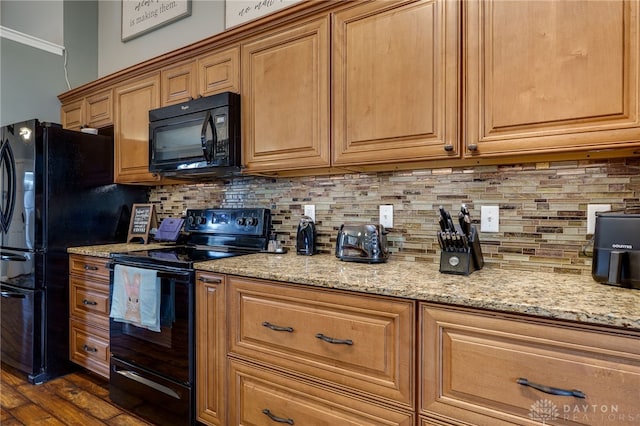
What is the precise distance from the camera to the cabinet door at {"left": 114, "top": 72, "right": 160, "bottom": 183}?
259 centimetres

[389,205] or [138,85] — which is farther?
[138,85]

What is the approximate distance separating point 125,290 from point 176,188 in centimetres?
113

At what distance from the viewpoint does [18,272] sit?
2564 mm

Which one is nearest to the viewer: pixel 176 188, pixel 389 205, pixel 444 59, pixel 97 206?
pixel 444 59

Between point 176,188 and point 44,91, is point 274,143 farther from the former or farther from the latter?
point 44,91

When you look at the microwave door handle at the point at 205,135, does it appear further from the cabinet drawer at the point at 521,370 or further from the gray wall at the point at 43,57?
the gray wall at the point at 43,57

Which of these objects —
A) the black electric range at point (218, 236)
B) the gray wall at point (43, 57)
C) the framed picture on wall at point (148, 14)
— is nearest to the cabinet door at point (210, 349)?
the black electric range at point (218, 236)

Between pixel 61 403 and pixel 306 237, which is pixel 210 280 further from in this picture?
pixel 61 403

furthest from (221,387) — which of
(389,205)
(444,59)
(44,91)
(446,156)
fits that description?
(44,91)

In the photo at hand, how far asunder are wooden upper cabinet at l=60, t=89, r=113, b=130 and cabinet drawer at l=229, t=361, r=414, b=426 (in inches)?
87.0

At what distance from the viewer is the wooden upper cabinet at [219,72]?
2.16m

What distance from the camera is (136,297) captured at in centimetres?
198

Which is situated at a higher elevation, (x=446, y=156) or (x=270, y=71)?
(x=270, y=71)

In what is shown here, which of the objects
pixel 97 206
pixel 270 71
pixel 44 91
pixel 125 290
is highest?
pixel 44 91
